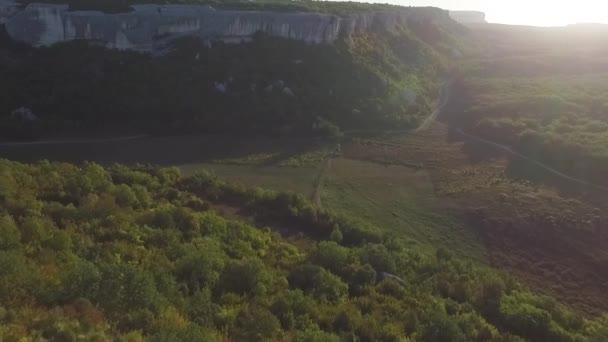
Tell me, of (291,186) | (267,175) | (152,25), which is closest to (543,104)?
(291,186)

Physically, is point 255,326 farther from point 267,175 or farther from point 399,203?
point 267,175

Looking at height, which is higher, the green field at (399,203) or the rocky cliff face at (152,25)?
the rocky cliff face at (152,25)

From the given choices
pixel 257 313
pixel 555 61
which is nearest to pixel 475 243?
pixel 257 313

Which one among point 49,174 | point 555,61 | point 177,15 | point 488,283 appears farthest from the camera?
point 555,61

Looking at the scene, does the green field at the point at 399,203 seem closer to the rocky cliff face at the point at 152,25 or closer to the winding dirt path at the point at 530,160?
the winding dirt path at the point at 530,160

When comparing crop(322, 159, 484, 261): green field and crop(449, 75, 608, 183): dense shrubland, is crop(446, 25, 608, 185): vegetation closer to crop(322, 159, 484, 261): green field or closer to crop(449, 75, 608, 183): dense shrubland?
crop(449, 75, 608, 183): dense shrubland

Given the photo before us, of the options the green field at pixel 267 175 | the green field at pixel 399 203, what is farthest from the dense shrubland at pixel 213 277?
the green field at pixel 267 175

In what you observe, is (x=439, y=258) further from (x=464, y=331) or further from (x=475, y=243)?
(x=464, y=331)

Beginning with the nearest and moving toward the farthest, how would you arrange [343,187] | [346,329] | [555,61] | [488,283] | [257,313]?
[257,313], [346,329], [488,283], [343,187], [555,61]
